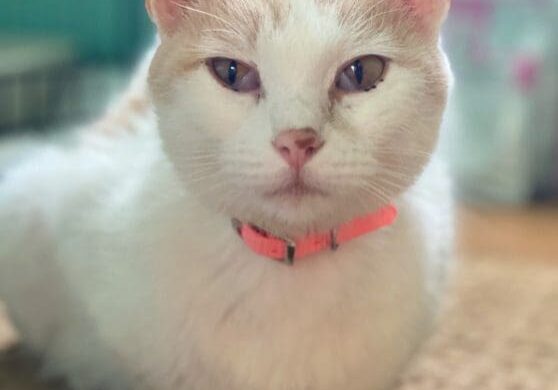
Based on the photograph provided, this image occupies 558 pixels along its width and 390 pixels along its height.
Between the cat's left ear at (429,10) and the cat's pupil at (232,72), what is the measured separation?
19cm

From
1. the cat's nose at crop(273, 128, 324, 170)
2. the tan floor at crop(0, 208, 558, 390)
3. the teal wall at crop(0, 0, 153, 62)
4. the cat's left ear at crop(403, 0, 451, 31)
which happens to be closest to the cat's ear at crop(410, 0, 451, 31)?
the cat's left ear at crop(403, 0, 451, 31)

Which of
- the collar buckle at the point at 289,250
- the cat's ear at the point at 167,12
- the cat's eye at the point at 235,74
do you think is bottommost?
the collar buckle at the point at 289,250

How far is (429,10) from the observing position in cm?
88

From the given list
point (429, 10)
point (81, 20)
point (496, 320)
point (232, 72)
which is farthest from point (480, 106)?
point (232, 72)

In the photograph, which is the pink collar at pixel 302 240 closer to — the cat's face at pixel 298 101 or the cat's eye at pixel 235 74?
the cat's face at pixel 298 101

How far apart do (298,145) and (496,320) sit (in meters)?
0.79

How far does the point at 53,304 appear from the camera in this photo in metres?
1.14

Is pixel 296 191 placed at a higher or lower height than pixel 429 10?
lower

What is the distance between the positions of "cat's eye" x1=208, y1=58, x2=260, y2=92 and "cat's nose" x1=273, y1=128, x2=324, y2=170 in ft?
0.25

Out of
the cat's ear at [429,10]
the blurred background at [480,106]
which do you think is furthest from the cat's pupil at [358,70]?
the blurred background at [480,106]

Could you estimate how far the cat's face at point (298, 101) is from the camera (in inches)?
30.4

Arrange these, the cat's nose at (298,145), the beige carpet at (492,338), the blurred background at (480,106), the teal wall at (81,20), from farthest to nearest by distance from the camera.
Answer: the teal wall at (81,20) < the blurred background at (480,106) < the beige carpet at (492,338) < the cat's nose at (298,145)

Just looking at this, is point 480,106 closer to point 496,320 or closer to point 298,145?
point 496,320

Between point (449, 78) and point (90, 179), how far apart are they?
49 centimetres
